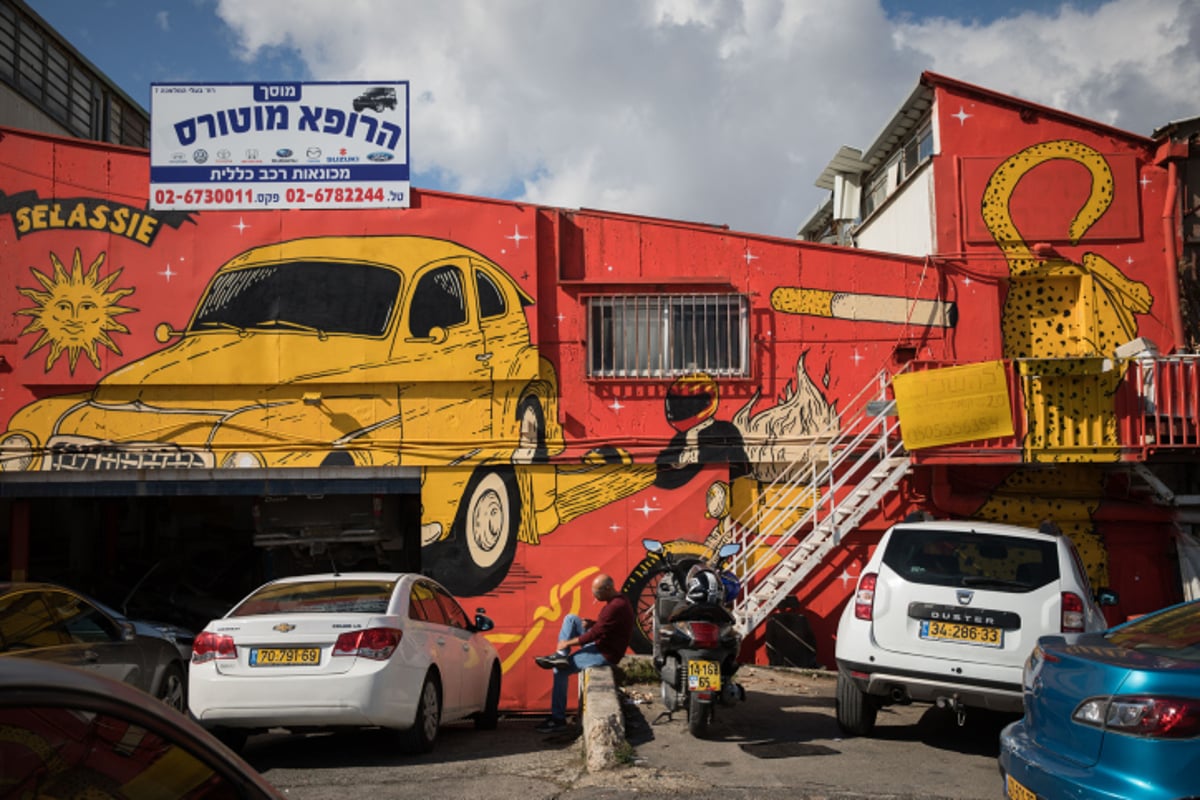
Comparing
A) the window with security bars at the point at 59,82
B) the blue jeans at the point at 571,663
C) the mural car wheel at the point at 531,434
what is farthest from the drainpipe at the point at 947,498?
the window with security bars at the point at 59,82

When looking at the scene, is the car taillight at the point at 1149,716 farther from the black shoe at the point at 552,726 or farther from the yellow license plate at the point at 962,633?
Answer: the black shoe at the point at 552,726

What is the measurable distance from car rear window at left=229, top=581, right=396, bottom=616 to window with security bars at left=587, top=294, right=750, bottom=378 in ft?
20.3

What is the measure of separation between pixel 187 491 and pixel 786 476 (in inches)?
311

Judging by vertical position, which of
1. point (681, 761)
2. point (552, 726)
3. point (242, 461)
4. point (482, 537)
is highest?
point (242, 461)

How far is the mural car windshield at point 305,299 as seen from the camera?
1488 centimetres

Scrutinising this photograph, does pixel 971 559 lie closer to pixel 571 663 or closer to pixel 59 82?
pixel 571 663

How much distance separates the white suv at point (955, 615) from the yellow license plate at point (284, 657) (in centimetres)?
400

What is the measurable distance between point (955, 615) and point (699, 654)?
1.93m

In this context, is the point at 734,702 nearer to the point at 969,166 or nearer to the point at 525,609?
the point at 525,609

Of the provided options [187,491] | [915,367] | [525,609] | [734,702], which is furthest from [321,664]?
[915,367]

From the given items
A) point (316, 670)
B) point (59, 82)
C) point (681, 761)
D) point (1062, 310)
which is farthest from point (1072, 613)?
point (59, 82)

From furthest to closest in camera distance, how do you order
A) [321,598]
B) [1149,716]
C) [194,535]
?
[194,535], [321,598], [1149,716]

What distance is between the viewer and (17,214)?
15125mm

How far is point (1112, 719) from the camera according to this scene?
467cm
